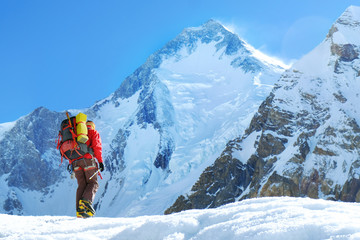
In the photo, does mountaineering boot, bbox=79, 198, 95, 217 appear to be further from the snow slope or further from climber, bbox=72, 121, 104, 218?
the snow slope

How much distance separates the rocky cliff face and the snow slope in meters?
82.7

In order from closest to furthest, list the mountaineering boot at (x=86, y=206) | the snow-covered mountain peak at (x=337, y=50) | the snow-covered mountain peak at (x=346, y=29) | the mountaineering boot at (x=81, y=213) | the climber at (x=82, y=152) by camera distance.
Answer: the mountaineering boot at (x=81, y=213) → the mountaineering boot at (x=86, y=206) → the climber at (x=82, y=152) → the snow-covered mountain peak at (x=337, y=50) → the snow-covered mountain peak at (x=346, y=29)

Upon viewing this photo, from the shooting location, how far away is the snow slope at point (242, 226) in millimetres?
4746

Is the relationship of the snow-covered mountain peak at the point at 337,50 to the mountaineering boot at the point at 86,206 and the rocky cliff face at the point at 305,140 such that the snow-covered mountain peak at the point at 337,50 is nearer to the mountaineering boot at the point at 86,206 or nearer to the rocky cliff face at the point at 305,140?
the rocky cliff face at the point at 305,140

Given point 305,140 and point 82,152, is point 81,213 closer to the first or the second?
point 82,152

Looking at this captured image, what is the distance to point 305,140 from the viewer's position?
3989 inches

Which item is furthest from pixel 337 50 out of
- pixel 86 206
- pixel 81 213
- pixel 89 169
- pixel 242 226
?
pixel 242 226

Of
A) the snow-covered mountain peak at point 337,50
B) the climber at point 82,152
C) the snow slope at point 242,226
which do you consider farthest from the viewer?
the snow-covered mountain peak at point 337,50

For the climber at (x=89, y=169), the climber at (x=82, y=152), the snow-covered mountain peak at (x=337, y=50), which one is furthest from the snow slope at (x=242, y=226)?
the snow-covered mountain peak at (x=337, y=50)

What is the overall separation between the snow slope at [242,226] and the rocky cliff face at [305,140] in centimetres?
8266

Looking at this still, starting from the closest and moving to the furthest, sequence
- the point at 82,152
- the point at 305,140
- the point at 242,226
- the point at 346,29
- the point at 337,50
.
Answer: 1. the point at 242,226
2. the point at 82,152
3. the point at 305,140
4. the point at 337,50
5. the point at 346,29

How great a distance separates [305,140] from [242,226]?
326 ft

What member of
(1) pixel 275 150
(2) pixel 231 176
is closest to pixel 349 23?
(1) pixel 275 150

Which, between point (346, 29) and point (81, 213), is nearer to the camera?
point (81, 213)
